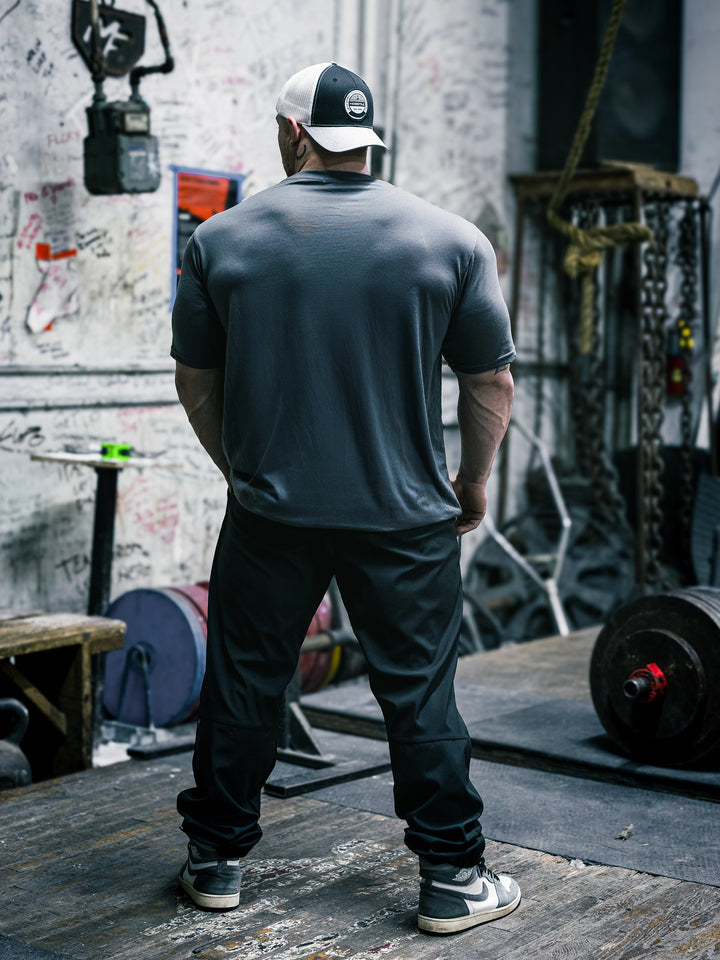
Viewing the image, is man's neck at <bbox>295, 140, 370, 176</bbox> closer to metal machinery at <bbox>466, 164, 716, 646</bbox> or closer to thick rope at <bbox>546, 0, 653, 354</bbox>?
thick rope at <bbox>546, 0, 653, 354</bbox>

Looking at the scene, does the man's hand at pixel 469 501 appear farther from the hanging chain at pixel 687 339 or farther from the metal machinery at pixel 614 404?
the hanging chain at pixel 687 339

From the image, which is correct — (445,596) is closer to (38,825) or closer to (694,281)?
(38,825)

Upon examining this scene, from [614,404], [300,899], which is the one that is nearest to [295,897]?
[300,899]

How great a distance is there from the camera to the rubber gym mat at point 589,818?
2779mm

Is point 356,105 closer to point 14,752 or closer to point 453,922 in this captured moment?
point 453,922

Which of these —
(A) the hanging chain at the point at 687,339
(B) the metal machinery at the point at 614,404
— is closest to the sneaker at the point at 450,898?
(B) the metal machinery at the point at 614,404

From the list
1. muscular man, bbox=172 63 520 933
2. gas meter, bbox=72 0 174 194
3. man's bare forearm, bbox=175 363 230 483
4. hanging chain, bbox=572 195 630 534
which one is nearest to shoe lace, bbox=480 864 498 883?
muscular man, bbox=172 63 520 933

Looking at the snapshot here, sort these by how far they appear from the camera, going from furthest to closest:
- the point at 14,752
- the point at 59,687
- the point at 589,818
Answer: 1. the point at 59,687
2. the point at 14,752
3. the point at 589,818

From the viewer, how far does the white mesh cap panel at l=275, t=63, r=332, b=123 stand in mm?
2275

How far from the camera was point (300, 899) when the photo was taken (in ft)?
8.25

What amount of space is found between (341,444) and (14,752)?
162 centimetres

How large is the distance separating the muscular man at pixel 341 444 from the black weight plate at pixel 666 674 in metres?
1.09

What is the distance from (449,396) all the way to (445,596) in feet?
11.7

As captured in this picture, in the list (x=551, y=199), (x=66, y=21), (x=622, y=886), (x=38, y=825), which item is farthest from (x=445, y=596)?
(x=551, y=199)
